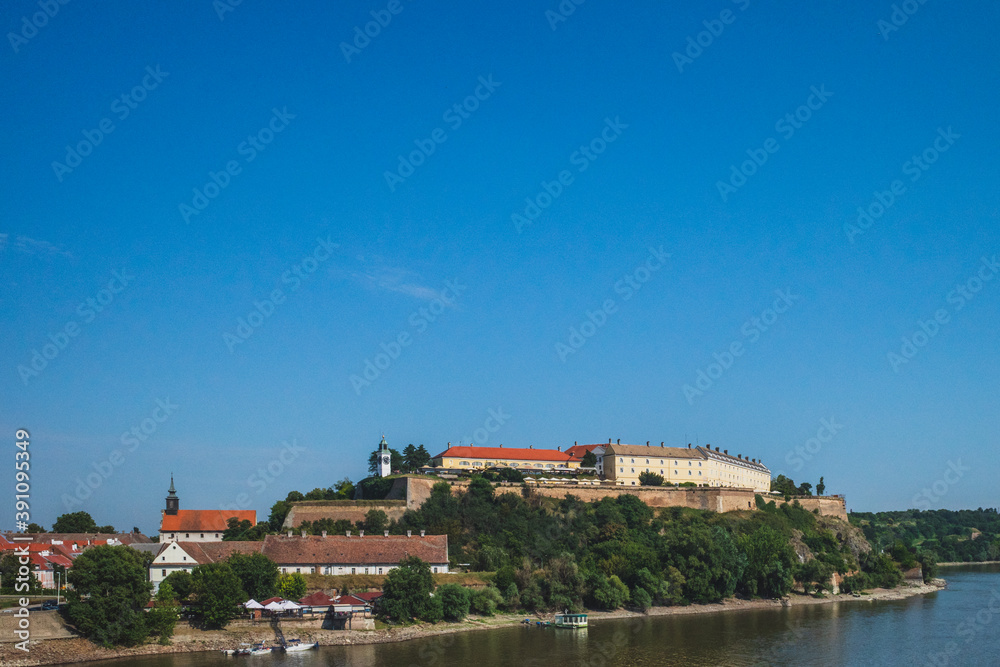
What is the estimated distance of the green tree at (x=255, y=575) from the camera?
43.6m

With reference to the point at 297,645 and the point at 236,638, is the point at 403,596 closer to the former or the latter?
the point at 297,645

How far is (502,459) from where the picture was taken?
Answer: 3061 inches

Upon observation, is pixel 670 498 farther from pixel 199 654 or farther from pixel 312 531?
pixel 199 654

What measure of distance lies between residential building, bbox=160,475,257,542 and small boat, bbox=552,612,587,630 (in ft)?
80.3

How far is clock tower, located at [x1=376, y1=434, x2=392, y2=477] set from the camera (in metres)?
68.2

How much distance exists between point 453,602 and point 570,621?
6609mm

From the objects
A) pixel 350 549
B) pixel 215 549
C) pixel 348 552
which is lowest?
pixel 348 552

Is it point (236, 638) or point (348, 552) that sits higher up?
point (348, 552)

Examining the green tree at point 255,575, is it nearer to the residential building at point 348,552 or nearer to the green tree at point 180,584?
the green tree at point 180,584

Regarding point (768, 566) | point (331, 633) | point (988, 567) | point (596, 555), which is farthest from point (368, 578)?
point (988, 567)

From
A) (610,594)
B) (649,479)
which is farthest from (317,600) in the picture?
(649,479)

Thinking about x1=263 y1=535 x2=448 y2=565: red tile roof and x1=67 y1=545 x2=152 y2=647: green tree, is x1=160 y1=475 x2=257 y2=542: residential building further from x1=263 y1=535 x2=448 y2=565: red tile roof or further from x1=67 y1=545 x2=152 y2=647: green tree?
x1=67 y1=545 x2=152 y2=647: green tree

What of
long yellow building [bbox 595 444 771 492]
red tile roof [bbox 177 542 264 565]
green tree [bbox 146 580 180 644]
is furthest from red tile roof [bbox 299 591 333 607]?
long yellow building [bbox 595 444 771 492]

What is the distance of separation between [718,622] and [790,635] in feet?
18.3
